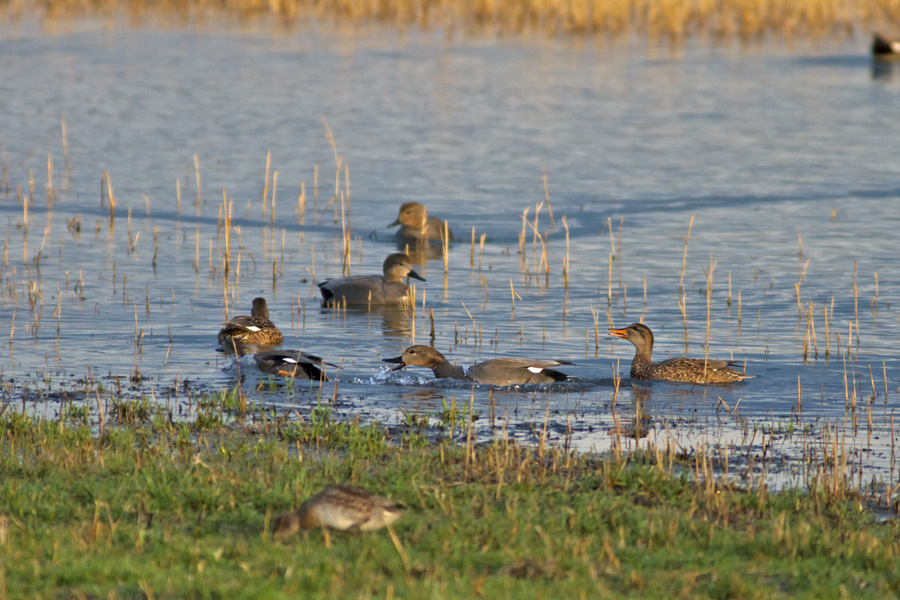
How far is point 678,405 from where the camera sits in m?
9.43

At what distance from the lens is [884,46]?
35.2m

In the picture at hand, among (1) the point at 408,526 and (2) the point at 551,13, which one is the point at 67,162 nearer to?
(1) the point at 408,526

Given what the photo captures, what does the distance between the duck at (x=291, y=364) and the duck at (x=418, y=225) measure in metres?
6.95

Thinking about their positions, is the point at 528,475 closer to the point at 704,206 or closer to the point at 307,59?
the point at 704,206

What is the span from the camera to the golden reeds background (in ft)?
130

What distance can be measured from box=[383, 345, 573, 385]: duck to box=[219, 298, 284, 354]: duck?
47.4 inches

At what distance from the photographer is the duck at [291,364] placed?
32.4ft

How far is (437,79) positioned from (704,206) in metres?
13.7

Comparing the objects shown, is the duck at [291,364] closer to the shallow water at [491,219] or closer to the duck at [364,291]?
the shallow water at [491,219]

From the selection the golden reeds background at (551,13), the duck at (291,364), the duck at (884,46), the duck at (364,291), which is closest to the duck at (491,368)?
the duck at (291,364)

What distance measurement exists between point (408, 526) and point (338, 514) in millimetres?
396

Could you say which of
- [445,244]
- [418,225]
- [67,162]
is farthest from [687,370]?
[67,162]

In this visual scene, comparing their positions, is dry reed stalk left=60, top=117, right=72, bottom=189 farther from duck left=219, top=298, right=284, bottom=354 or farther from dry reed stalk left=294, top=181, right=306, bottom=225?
duck left=219, top=298, right=284, bottom=354

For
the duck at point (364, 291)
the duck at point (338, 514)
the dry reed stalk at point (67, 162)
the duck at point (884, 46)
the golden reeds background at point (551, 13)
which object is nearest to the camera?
the duck at point (338, 514)
